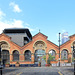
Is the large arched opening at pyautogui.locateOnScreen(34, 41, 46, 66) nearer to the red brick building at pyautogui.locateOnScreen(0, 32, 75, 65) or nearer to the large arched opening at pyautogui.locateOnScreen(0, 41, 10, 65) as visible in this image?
the red brick building at pyautogui.locateOnScreen(0, 32, 75, 65)

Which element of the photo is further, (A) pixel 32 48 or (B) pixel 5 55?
(B) pixel 5 55

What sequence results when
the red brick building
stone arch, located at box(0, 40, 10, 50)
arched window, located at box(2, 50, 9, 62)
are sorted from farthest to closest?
1. stone arch, located at box(0, 40, 10, 50)
2. arched window, located at box(2, 50, 9, 62)
3. the red brick building

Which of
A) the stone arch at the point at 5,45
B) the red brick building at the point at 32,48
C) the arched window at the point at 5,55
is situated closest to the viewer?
the red brick building at the point at 32,48

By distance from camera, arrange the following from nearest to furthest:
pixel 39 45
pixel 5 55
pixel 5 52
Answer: pixel 5 55
pixel 39 45
pixel 5 52

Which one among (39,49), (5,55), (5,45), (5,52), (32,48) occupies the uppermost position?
(5,45)

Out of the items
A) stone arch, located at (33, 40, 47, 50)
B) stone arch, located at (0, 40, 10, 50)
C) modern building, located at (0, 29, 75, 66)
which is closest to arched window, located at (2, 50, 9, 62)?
modern building, located at (0, 29, 75, 66)

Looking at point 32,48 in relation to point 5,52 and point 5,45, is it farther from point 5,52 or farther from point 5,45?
point 5,52

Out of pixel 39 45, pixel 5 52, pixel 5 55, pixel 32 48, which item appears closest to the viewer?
pixel 32 48

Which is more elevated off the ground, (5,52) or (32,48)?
(32,48)

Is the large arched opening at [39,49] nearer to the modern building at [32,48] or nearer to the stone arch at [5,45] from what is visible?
the modern building at [32,48]

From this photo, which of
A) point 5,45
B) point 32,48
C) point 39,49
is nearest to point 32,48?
point 32,48

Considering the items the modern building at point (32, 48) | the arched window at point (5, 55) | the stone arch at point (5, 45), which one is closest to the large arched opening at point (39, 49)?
the modern building at point (32, 48)

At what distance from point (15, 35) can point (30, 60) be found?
48.5 feet

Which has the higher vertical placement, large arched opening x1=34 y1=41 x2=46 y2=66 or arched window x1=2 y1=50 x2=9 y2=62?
large arched opening x1=34 y1=41 x2=46 y2=66
